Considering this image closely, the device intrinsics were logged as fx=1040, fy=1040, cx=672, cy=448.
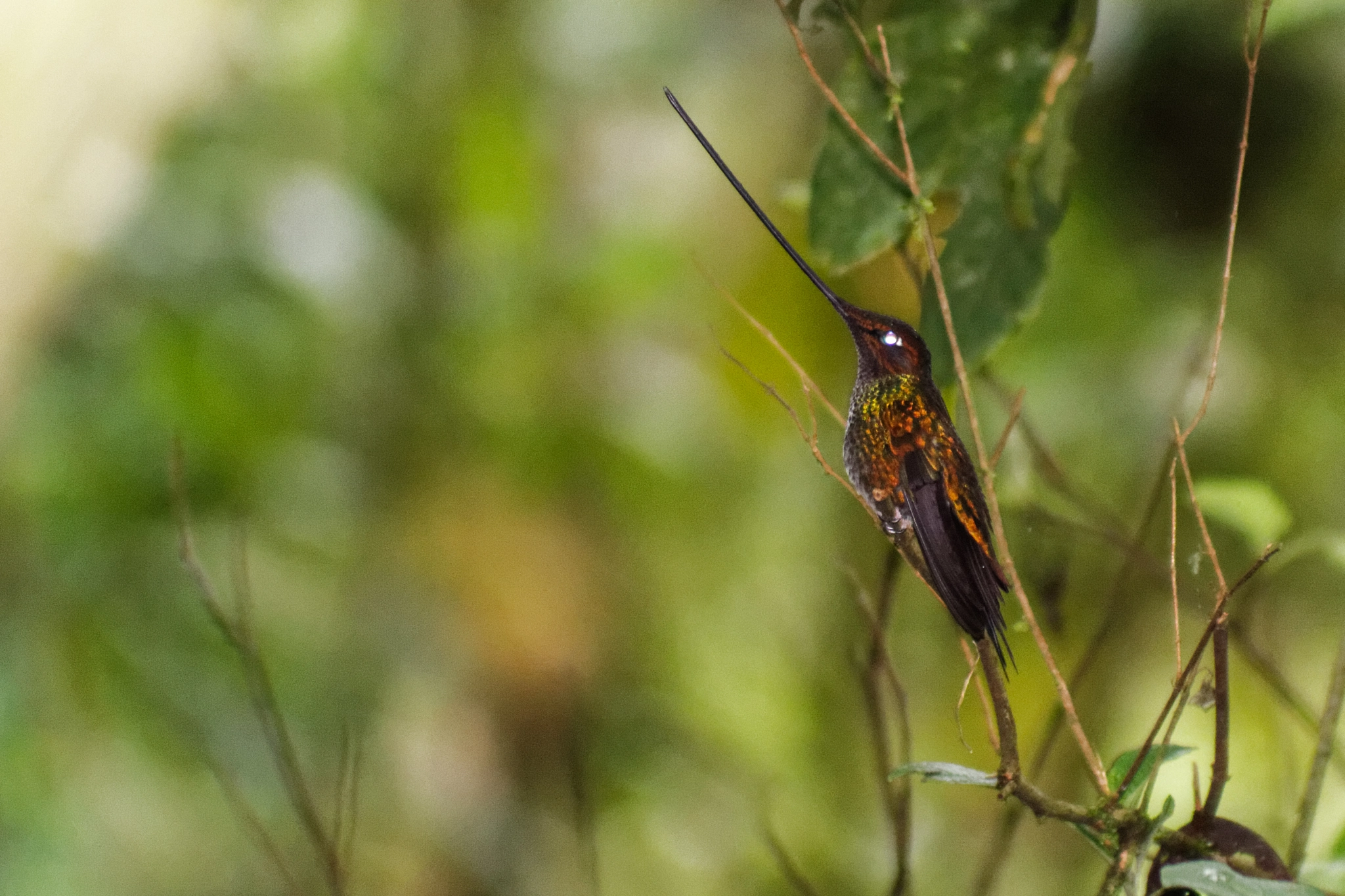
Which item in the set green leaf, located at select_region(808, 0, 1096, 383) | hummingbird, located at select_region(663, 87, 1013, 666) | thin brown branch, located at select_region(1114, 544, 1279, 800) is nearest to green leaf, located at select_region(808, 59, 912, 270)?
green leaf, located at select_region(808, 0, 1096, 383)

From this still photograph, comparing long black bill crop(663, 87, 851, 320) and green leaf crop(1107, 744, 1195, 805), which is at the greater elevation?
long black bill crop(663, 87, 851, 320)

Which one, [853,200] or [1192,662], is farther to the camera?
[853,200]

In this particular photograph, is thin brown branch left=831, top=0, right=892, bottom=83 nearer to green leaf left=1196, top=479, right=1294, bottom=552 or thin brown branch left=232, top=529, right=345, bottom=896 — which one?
green leaf left=1196, top=479, right=1294, bottom=552

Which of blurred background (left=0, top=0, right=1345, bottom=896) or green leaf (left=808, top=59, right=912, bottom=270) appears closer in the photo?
green leaf (left=808, top=59, right=912, bottom=270)

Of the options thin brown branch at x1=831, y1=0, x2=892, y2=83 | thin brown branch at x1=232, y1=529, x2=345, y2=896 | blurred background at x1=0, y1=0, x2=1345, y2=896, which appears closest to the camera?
thin brown branch at x1=831, y1=0, x2=892, y2=83

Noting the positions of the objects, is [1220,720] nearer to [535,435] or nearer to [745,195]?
[745,195]

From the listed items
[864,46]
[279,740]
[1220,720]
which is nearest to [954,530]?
[1220,720]
